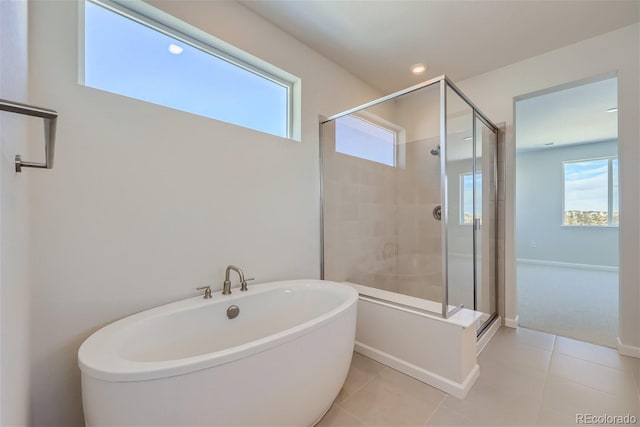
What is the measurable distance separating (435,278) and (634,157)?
1782 millimetres

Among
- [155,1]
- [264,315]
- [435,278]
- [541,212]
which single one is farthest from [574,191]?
[155,1]

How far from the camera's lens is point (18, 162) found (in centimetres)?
78

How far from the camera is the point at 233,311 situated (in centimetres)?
161

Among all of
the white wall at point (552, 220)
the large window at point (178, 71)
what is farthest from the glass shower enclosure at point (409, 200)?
the white wall at point (552, 220)

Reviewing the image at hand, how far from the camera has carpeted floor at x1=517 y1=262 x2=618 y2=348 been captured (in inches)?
95.2

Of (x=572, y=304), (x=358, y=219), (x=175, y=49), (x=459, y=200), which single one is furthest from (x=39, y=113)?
(x=572, y=304)

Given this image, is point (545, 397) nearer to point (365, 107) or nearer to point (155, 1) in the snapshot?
point (365, 107)

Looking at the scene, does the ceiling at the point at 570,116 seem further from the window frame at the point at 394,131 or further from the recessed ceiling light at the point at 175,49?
the recessed ceiling light at the point at 175,49

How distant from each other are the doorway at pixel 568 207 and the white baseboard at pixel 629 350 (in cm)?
54

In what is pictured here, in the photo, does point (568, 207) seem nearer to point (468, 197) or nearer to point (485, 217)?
point (485, 217)

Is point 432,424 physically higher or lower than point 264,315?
lower

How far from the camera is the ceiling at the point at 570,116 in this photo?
3154 mm

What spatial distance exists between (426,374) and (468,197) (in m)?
Result: 1.61

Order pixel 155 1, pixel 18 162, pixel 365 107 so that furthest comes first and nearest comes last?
pixel 365 107, pixel 155 1, pixel 18 162
